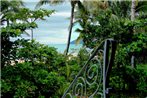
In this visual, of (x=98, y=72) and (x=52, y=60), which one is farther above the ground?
(x=98, y=72)

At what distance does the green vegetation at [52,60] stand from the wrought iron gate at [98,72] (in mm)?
1415

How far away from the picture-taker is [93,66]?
281 centimetres

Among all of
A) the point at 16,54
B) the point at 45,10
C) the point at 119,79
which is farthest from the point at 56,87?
the point at 119,79

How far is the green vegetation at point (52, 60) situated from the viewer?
6.64m

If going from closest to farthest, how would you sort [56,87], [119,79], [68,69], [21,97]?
[21,97]
[56,87]
[68,69]
[119,79]

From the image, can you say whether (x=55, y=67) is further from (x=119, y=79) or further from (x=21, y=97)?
(x=119, y=79)

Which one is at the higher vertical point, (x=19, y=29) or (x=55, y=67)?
(x=19, y=29)

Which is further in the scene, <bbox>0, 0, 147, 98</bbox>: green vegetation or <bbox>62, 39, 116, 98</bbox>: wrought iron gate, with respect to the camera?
<bbox>0, 0, 147, 98</bbox>: green vegetation

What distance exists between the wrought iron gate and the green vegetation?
1.41 metres

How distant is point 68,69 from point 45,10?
1711mm

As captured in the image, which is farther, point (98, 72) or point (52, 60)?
point (52, 60)

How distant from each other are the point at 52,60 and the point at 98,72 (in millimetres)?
4454

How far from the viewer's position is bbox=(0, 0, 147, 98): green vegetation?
6.64 m

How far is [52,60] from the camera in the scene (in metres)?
7.14
